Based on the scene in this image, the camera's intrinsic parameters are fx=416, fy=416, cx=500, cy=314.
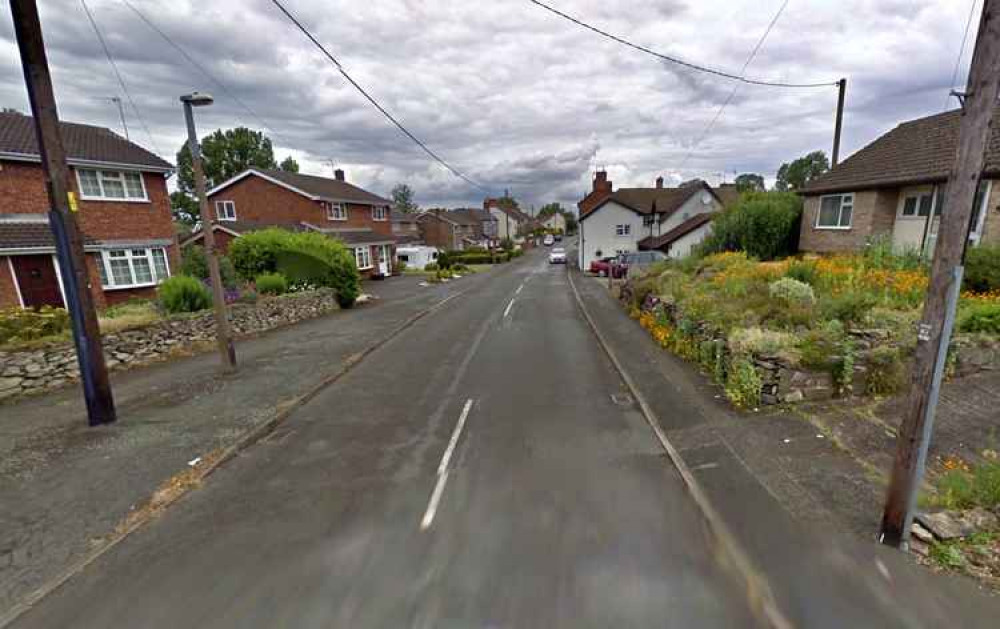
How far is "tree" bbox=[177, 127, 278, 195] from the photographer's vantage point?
49.2 metres

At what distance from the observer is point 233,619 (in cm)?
289

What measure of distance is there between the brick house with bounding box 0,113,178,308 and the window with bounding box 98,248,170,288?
0.10 feet

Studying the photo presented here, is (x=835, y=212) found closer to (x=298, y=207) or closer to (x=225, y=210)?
(x=298, y=207)

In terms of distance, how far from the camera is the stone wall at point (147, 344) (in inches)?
304

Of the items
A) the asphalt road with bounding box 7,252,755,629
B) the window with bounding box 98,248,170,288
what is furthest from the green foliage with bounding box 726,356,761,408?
the window with bounding box 98,248,170,288

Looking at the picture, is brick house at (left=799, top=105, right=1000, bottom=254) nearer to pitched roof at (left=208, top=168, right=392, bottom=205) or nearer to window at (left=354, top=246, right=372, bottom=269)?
window at (left=354, top=246, right=372, bottom=269)

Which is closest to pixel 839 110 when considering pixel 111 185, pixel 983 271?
pixel 983 271

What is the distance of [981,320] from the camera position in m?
6.59

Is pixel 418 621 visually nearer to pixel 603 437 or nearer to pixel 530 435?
pixel 530 435

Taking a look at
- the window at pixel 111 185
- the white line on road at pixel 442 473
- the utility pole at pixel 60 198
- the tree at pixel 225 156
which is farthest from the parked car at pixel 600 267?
the tree at pixel 225 156

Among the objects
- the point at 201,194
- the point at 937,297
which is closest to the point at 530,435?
the point at 937,297

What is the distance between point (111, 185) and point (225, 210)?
1680 cm

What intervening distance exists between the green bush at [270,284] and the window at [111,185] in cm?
653

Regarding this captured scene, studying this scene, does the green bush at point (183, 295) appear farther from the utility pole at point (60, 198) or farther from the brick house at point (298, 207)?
the brick house at point (298, 207)
